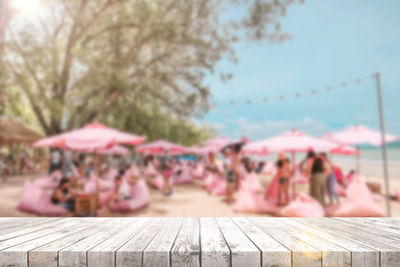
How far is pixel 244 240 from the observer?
166 cm

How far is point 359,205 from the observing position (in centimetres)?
706

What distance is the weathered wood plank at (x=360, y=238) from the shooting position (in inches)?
58.7

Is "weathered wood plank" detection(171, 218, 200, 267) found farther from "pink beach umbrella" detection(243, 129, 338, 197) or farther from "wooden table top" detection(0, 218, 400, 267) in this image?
"pink beach umbrella" detection(243, 129, 338, 197)

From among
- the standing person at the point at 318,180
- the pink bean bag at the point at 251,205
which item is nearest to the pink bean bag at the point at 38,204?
the pink bean bag at the point at 251,205

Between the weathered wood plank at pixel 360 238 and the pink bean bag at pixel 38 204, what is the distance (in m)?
7.03

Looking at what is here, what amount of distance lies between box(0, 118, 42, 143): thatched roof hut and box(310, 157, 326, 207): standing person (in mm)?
18049

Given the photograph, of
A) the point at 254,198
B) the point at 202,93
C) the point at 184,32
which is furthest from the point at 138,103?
the point at 254,198

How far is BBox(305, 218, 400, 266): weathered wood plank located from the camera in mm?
1490

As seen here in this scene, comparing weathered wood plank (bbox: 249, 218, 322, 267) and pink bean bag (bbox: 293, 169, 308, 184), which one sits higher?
weathered wood plank (bbox: 249, 218, 322, 267)

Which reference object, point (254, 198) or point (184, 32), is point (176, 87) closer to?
point (184, 32)

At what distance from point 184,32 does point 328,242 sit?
503 inches

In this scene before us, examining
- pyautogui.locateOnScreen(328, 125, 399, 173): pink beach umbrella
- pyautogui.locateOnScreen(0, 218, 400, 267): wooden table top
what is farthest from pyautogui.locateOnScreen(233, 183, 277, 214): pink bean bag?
pyautogui.locateOnScreen(0, 218, 400, 267): wooden table top

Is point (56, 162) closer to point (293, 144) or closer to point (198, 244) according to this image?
point (293, 144)

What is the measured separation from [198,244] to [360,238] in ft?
3.08
